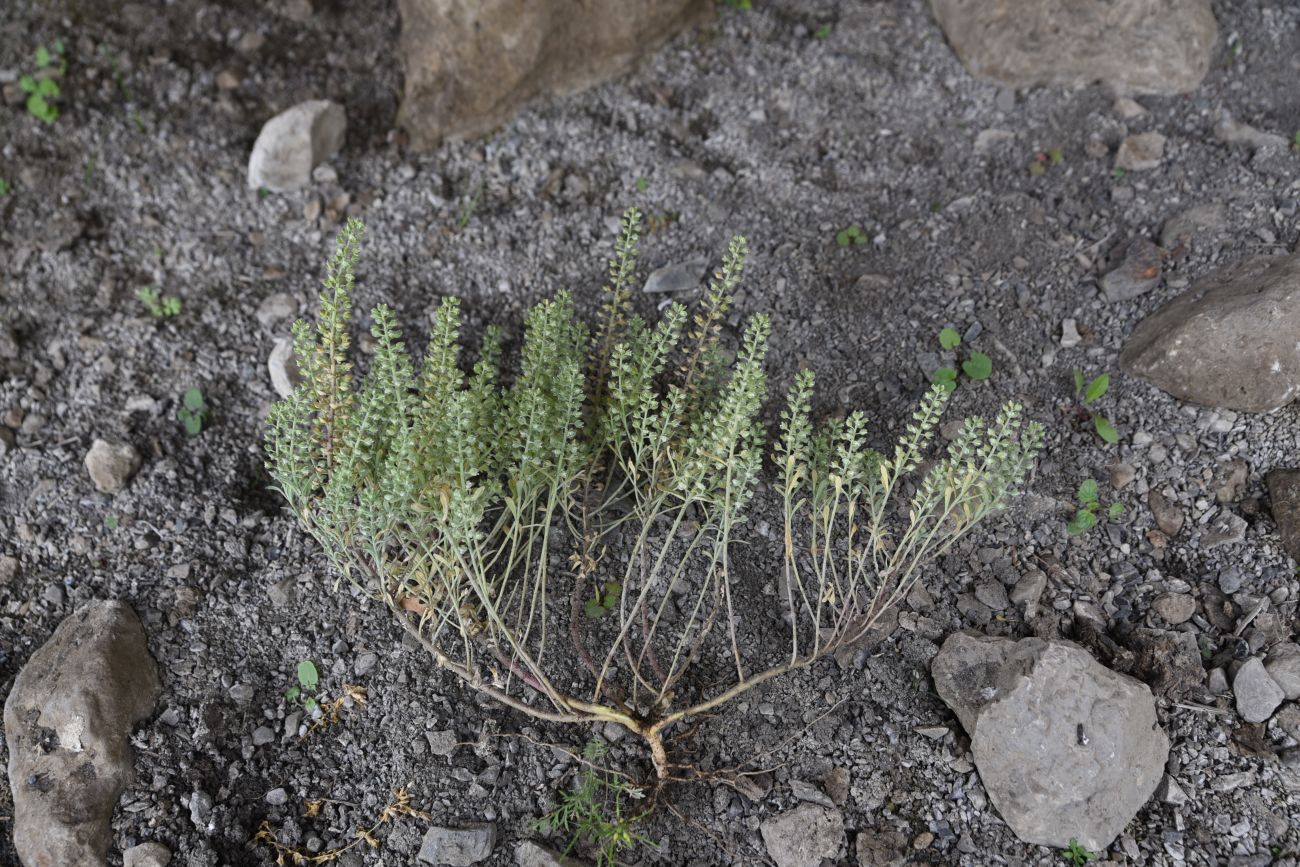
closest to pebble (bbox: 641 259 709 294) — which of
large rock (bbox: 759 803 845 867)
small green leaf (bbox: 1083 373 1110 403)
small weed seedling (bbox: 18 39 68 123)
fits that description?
small green leaf (bbox: 1083 373 1110 403)

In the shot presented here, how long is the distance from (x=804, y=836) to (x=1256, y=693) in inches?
51.4

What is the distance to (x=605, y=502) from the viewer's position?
10.0 feet

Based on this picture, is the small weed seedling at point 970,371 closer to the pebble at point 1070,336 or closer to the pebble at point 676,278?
the pebble at point 1070,336

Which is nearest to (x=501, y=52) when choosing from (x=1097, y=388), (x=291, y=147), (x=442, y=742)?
(x=291, y=147)

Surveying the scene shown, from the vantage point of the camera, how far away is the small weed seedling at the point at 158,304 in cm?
375

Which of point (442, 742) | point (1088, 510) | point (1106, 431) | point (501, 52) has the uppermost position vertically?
point (501, 52)

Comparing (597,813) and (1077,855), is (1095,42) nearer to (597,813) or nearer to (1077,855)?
(1077,855)

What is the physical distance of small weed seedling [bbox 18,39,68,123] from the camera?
4.12 meters

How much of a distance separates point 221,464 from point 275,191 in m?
1.26

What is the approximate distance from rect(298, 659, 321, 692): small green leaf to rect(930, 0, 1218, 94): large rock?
342cm

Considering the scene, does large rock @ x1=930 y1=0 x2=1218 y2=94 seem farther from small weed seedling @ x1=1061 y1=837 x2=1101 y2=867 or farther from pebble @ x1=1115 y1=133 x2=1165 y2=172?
small weed seedling @ x1=1061 y1=837 x2=1101 y2=867

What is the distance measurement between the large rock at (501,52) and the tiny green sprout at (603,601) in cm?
210

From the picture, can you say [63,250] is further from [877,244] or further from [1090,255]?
[1090,255]

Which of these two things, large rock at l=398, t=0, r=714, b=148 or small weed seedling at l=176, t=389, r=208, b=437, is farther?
large rock at l=398, t=0, r=714, b=148
